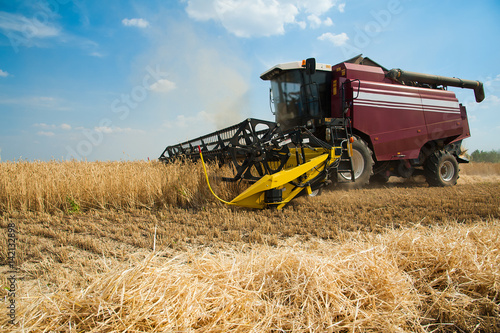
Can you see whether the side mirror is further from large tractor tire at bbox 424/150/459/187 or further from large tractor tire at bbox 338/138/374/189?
large tractor tire at bbox 424/150/459/187

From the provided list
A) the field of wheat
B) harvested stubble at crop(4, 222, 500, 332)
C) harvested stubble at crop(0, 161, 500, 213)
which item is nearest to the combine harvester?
harvested stubble at crop(0, 161, 500, 213)

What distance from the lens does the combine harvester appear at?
4.23 meters

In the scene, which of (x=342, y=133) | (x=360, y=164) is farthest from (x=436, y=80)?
(x=360, y=164)

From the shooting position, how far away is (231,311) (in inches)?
46.7

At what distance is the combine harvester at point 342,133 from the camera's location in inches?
166

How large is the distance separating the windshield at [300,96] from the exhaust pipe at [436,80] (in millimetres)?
1906

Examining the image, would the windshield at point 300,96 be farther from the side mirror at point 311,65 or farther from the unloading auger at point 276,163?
the unloading auger at point 276,163

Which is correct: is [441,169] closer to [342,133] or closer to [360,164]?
[360,164]

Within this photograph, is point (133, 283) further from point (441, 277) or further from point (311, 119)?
point (311, 119)

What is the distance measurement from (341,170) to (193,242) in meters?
3.10

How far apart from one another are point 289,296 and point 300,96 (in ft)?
16.3

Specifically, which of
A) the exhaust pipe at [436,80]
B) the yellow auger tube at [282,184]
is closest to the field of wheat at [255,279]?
the yellow auger tube at [282,184]

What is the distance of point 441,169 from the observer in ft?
23.6

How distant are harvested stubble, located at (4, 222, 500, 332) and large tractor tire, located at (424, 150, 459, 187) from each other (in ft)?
19.4
